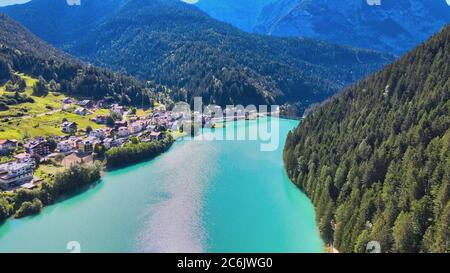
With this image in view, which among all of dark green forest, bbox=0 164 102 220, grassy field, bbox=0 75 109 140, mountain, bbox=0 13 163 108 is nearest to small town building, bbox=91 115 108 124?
grassy field, bbox=0 75 109 140

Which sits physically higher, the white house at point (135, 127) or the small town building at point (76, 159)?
the white house at point (135, 127)

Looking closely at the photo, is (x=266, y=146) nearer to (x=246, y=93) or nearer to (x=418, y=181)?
(x=418, y=181)

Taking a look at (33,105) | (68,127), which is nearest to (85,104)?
(33,105)

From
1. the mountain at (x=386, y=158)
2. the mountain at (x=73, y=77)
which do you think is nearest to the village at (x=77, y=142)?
the mountain at (x=73, y=77)

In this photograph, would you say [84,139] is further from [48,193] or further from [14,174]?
[48,193]

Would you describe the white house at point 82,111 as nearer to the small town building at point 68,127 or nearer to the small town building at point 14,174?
the small town building at point 68,127

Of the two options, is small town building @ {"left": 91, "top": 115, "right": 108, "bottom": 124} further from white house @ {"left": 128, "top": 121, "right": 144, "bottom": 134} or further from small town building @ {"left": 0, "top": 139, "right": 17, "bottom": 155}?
small town building @ {"left": 0, "top": 139, "right": 17, "bottom": 155}
